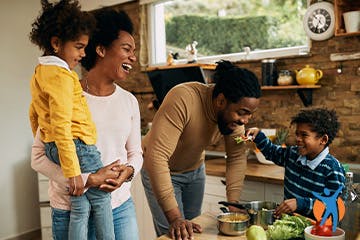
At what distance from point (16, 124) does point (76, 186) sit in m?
2.81

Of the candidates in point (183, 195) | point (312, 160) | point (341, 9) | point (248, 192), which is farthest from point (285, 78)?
point (183, 195)

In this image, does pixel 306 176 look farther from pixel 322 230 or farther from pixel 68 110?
pixel 68 110

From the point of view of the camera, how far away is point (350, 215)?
133 centimetres

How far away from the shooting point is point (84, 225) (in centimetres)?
138

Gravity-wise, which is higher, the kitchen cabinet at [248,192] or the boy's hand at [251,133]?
the boy's hand at [251,133]

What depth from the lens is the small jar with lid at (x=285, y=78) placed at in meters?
2.81

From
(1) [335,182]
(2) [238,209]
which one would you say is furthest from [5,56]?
(1) [335,182]

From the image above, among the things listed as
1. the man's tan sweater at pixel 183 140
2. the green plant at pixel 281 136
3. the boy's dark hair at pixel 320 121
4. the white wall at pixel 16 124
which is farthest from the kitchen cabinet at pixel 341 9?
the white wall at pixel 16 124

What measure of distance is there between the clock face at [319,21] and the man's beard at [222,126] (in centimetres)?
143

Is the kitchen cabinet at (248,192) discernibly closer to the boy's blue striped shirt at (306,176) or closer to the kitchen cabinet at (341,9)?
the boy's blue striped shirt at (306,176)

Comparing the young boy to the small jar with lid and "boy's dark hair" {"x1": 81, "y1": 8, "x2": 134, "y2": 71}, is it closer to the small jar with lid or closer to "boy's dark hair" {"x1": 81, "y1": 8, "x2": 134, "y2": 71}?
"boy's dark hair" {"x1": 81, "y1": 8, "x2": 134, "y2": 71}

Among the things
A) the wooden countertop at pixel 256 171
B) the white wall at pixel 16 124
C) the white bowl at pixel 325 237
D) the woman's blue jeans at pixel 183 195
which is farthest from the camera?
the white wall at pixel 16 124

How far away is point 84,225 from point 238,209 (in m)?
0.61

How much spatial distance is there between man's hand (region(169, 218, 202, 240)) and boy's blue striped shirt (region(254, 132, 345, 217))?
0.41 meters
